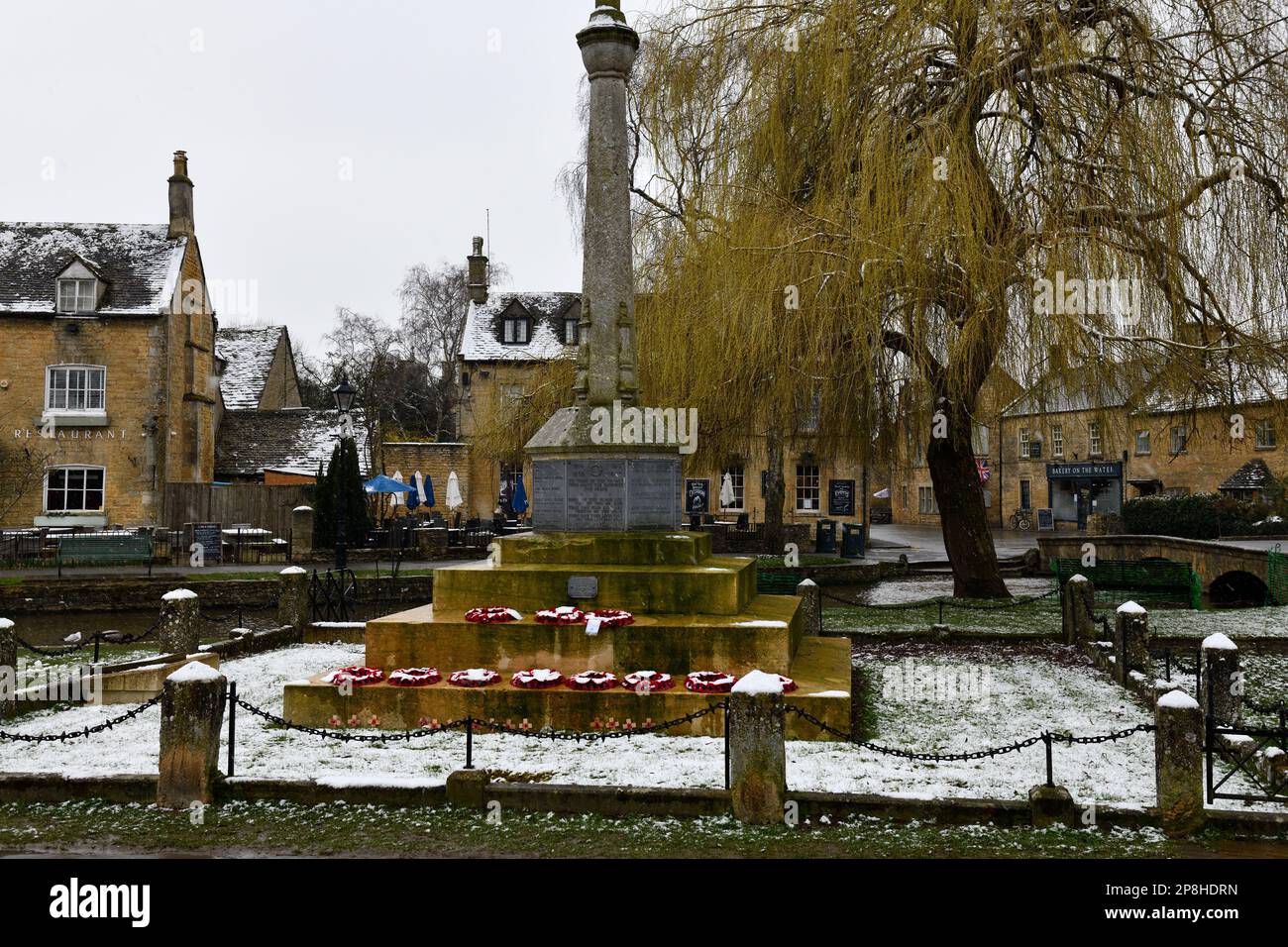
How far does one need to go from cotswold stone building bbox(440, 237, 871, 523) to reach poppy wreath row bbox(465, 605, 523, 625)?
30.3m

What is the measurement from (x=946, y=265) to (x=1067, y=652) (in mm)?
5925

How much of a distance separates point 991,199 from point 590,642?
387 inches

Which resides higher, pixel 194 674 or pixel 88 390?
pixel 88 390

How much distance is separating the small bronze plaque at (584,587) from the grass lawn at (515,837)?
392cm

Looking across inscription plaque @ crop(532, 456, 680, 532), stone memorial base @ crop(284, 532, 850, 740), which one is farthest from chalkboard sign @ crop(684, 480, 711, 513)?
stone memorial base @ crop(284, 532, 850, 740)

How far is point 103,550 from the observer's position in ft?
89.6

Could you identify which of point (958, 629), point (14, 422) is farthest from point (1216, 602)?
point (14, 422)

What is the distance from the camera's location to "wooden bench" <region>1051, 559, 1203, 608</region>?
25.2m

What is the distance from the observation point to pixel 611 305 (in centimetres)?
1199

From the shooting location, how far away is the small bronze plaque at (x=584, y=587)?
1112 centimetres

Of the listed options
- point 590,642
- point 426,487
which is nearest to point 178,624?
point 590,642

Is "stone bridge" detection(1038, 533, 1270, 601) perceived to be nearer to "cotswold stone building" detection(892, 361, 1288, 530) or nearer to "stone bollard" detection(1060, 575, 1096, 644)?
"cotswold stone building" detection(892, 361, 1288, 530)

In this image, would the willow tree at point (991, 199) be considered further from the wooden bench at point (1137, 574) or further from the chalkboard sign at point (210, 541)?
the chalkboard sign at point (210, 541)
